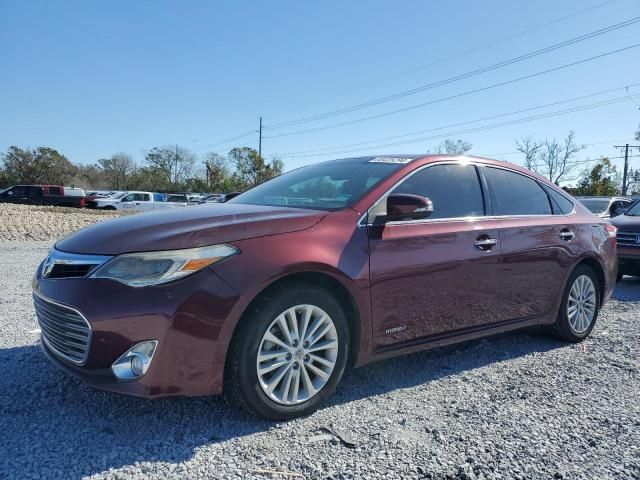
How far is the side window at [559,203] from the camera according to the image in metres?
4.64

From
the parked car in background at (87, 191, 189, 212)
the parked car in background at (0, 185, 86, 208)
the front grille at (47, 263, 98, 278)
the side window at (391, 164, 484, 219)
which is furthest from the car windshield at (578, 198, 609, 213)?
the parked car in background at (0, 185, 86, 208)

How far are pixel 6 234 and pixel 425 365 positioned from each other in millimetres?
12178

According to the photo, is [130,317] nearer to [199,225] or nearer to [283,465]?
[199,225]

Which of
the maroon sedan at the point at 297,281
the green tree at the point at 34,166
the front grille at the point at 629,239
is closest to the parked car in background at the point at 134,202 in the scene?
the front grille at the point at 629,239

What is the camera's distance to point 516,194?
169 inches

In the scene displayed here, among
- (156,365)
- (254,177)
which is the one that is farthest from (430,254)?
(254,177)

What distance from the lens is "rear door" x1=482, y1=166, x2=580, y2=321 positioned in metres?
3.96

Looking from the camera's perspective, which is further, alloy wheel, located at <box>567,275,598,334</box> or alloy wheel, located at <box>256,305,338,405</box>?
alloy wheel, located at <box>567,275,598,334</box>

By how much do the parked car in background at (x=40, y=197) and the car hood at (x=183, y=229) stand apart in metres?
33.5

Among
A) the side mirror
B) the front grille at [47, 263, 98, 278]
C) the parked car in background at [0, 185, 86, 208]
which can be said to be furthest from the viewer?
the parked car in background at [0, 185, 86, 208]

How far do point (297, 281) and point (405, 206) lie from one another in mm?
861

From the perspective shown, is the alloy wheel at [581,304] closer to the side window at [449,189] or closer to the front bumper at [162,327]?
the side window at [449,189]

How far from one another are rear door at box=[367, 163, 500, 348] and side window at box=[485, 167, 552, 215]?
0.20 m

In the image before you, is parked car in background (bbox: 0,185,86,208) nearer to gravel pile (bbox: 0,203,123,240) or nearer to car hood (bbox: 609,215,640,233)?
gravel pile (bbox: 0,203,123,240)
